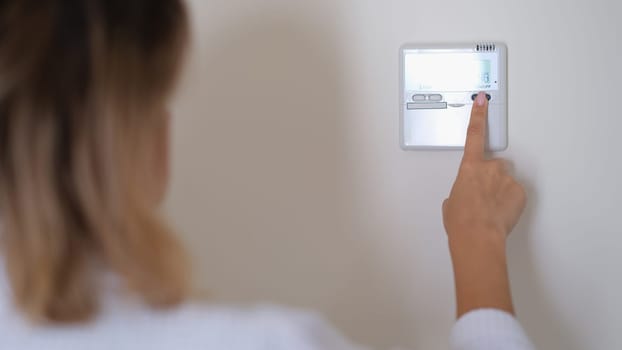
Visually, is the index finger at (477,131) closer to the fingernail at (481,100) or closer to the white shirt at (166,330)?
the fingernail at (481,100)

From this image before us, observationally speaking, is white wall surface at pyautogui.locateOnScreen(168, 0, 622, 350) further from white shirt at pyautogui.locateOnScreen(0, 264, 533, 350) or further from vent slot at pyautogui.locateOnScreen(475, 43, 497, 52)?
white shirt at pyautogui.locateOnScreen(0, 264, 533, 350)

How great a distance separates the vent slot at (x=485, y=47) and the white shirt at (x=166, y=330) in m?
0.42

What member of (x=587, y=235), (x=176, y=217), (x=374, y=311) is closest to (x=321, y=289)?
(x=374, y=311)

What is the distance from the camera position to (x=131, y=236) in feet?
1.56

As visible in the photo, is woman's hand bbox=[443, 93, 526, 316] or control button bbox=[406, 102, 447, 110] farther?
control button bbox=[406, 102, 447, 110]

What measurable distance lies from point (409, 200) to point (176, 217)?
12.4 inches

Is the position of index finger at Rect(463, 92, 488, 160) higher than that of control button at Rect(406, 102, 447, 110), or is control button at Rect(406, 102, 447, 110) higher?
control button at Rect(406, 102, 447, 110)

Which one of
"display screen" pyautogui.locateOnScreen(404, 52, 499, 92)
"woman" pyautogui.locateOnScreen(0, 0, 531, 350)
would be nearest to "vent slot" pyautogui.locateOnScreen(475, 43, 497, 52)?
"display screen" pyautogui.locateOnScreen(404, 52, 499, 92)

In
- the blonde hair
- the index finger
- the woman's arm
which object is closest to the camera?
the blonde hair

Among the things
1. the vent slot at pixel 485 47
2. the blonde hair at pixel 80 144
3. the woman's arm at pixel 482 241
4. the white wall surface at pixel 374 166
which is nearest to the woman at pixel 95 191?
the blonde hair at pixel 80 144

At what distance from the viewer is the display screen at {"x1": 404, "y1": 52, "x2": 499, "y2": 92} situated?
30.2 inches

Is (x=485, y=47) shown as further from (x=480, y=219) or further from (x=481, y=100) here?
(x=480, y=219)

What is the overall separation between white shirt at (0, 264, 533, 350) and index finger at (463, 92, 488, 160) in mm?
338

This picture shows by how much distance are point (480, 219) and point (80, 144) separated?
1.46ft
